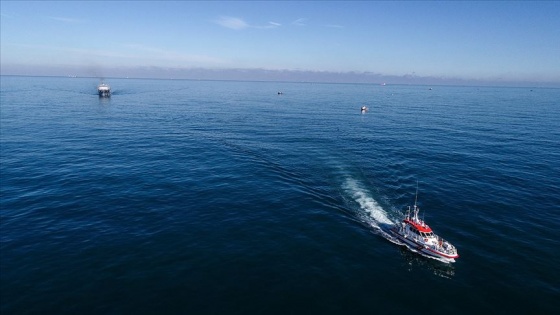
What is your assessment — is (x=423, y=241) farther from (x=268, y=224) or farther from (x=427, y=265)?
(x=268, y=224)

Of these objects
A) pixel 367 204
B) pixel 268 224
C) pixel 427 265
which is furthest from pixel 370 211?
pixel 268 224

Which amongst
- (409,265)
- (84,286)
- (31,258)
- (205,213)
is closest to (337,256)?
(409,265)

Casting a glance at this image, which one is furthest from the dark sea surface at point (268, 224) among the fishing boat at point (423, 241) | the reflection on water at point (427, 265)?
the fishing boat at point (423, 241)

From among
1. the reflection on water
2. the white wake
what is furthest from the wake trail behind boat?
the reflection on water

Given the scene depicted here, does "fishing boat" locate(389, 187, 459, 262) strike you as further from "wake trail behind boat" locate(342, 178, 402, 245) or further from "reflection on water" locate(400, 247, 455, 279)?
"wake trail behind boat" locate(342, 178, 402, 245)

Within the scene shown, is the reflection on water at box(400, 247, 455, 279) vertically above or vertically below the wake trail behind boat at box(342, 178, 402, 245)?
below

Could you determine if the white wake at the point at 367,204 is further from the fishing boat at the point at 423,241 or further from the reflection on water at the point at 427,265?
the reflection on water at the point at 427,265
